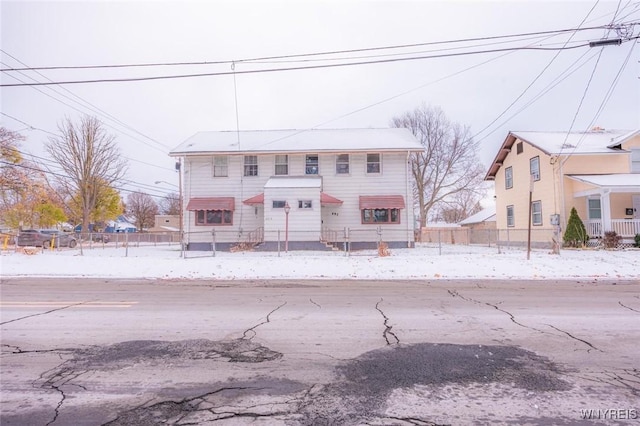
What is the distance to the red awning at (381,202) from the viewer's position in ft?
80.5

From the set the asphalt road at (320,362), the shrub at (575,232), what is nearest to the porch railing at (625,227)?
the shrub at (575,232)

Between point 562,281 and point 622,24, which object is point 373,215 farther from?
point 622,24

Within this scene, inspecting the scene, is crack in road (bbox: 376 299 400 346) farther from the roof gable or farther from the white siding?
the roof gable

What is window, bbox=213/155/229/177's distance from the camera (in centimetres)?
2623

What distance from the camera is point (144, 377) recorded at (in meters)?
4.17

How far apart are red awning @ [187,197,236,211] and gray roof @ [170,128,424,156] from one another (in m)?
2.98

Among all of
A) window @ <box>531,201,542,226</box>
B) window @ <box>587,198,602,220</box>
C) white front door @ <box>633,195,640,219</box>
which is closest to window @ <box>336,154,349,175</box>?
window @ <box>531,201,542,226</box>

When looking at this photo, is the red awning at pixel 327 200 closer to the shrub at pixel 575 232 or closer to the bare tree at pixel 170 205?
the shrub at pixel 575 232

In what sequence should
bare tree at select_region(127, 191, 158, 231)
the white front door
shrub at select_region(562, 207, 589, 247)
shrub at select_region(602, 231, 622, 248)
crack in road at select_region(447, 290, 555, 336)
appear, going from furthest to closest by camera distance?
bare tree at select_region(127, 191, 158, 231) < the white front door < shrub at select_region(562, 207, 589, 247) < shrub at select_region(602, 231, 622, 248) < crack in road at select_region(447, 290, 555, 336)

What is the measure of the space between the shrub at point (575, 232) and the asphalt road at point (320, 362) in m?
14.6

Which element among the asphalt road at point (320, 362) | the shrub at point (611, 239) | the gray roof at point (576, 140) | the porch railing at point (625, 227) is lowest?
the asphalt road at point (320, 362)

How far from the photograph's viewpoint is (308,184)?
24047 mm

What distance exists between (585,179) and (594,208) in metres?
2.16

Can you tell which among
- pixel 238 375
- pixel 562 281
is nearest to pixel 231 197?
pixel 562 281
